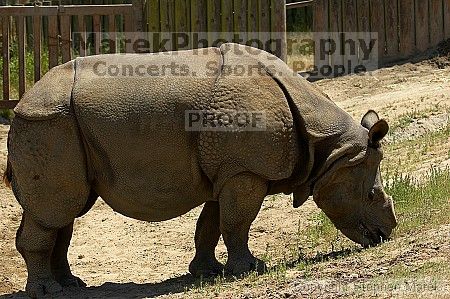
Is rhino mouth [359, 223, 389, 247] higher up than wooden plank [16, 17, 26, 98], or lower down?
lower down

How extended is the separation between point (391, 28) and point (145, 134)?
32.6 feet

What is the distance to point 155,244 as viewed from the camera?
11781mm

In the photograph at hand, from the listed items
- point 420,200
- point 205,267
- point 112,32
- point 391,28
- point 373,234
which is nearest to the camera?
point 373,234

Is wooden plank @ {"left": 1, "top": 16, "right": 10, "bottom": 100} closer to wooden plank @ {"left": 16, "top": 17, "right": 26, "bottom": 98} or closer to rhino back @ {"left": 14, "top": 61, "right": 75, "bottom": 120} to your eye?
wooden plank @ {"left": 16, "top": 17, "right": 26, "bottom": 98}

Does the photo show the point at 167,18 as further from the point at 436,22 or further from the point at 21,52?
the point at 436,22

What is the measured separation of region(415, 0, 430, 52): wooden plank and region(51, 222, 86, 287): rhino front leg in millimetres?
9798

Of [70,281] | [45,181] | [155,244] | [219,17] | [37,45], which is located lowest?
[155,244]

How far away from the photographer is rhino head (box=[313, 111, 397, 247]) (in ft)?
30.6

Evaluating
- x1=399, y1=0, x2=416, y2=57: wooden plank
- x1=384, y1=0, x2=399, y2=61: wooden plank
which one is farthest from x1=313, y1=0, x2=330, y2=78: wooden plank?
x1=399, y1=0, x2=416, y2=57: wooden plank

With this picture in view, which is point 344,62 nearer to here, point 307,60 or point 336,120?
point 307,60

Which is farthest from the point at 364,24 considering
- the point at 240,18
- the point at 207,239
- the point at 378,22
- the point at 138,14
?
the point at 207,239

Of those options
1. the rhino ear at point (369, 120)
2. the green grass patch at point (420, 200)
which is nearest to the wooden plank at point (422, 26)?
the green grass patch at point (420, 200)

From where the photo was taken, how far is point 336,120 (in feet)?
30.3

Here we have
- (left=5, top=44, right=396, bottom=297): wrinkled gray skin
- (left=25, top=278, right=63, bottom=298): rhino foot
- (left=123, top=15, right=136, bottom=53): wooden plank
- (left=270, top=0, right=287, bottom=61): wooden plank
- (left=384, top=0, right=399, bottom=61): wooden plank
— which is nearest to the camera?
(left=5, top=44, right=396, bottom=297): wrinkled gray skin
